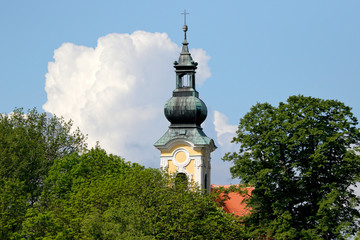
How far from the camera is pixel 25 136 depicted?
5909cm

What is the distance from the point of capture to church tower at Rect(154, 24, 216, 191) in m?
55.8

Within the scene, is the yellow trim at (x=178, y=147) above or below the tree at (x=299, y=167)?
above

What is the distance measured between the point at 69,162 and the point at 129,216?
14.9 meters

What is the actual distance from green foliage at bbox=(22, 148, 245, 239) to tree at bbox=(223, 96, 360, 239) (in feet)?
8.39

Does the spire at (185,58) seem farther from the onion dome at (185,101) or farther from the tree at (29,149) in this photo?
the tree at (29,149)

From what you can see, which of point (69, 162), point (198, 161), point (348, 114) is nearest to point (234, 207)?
point (198, 161)

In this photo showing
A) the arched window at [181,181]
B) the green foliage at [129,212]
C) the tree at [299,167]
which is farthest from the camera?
the arched window at [181,181]

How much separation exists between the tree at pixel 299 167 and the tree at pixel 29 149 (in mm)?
13355

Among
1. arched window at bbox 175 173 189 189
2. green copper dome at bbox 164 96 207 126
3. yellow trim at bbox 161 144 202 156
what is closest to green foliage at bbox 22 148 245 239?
arched window at bbox 175 173 189 189

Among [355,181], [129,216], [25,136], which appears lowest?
[129,216]

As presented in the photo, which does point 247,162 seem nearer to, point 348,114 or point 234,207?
point 348,114

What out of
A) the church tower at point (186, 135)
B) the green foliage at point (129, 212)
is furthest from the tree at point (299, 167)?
the church tower at point (186, 135)

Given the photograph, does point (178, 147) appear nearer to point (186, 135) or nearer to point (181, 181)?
point (186, 135)

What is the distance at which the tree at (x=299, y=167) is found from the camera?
45656 millimetres
